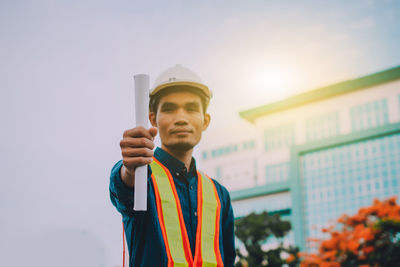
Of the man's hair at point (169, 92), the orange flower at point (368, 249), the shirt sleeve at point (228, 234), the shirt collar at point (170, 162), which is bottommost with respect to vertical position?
the shirt sleeve at point (228, 234)

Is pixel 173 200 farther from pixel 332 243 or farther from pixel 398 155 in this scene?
pixel 398 155

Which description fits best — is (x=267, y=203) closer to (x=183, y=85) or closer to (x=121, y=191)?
(x=183, y=85)

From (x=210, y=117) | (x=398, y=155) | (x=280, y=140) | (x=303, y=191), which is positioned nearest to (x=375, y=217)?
(x=210, y=117)

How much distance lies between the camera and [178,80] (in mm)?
2734

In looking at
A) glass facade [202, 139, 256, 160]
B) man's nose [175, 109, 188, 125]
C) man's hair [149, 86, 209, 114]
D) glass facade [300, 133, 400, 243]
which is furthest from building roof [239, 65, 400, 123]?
man's nose [175, 109, 188, 125]

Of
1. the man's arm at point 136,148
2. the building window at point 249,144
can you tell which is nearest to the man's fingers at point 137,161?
the man's arm at point 136,148

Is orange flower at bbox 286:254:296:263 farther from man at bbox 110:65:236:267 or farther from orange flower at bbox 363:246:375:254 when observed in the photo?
man at bbox 110:65:236:267

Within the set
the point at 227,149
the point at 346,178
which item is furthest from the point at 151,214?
the point at 227,149

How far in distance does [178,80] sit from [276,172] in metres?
67.9

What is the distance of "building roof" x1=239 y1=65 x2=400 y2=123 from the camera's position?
5912 cm

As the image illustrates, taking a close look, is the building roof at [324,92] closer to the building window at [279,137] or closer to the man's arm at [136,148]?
the building window at [279,137]

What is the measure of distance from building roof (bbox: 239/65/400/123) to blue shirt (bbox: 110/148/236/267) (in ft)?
196

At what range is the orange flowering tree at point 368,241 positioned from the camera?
17891 millimetres

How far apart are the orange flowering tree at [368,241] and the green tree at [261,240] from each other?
380cm
